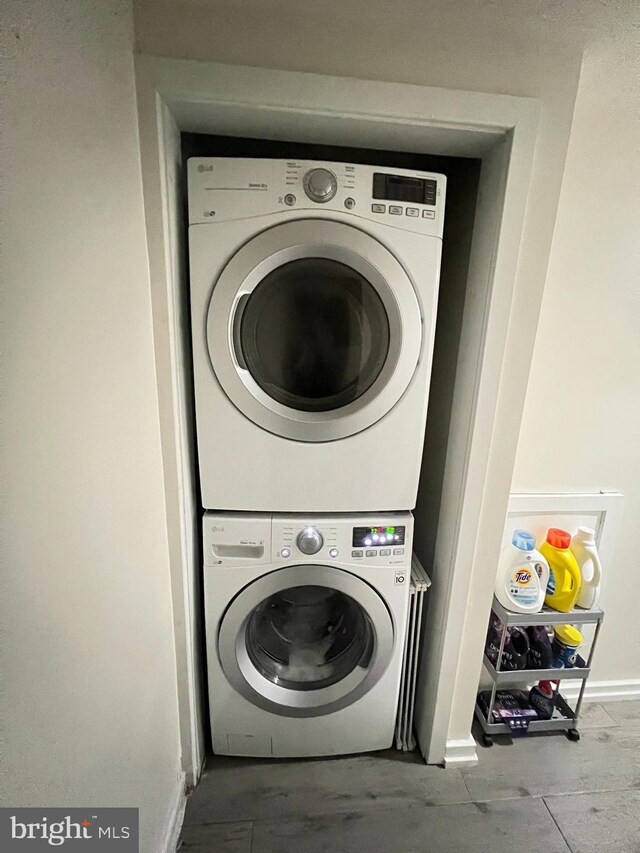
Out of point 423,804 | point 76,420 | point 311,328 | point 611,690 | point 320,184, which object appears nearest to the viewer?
point 76,420

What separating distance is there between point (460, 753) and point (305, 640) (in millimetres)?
616

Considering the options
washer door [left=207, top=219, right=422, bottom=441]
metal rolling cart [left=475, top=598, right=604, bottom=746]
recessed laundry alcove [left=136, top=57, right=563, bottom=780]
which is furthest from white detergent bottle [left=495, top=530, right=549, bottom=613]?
washer door [left=207, top=219, right=422, bottom=441]

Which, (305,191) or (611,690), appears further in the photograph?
(611,690)

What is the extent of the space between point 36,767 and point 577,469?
158 centimetres

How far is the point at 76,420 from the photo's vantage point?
2.28 ft

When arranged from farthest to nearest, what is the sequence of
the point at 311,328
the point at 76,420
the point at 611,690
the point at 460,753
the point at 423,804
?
the point at 611,690 < the point at 460,753 < the point at 423,804 < the point at 311,328 < the point at 76,420

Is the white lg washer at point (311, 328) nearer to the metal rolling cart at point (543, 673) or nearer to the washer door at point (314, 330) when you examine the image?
the washer door at point (314, 330)

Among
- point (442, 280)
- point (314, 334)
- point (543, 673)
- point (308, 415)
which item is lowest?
point (543, 673)

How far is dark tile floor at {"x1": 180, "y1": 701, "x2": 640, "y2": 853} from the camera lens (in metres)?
1.23

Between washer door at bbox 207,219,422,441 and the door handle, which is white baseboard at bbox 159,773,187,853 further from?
the door handle

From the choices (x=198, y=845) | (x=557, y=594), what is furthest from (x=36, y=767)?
(x=557, y=594)

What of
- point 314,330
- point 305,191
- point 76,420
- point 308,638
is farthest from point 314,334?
point 308,638

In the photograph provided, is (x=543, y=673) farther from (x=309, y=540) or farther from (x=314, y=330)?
(x=314, y=330)

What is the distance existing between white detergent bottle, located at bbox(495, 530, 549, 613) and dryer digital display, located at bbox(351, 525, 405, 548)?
0.45 m
